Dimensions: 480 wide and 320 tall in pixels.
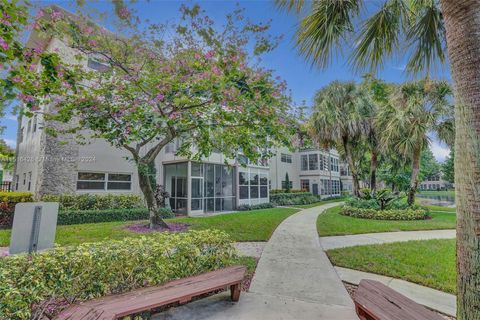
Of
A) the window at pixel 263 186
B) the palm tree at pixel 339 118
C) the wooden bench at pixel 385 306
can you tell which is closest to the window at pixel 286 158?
the window at pixel 263 186

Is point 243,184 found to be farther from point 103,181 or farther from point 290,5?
point 290,5

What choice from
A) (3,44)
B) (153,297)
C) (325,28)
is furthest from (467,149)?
(3,44)

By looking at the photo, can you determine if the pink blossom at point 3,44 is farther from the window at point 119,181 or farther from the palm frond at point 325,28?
the window at point 119,181

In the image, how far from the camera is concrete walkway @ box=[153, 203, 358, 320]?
3291 mm

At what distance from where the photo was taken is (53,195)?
11.7 meters

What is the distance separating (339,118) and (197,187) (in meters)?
9.84

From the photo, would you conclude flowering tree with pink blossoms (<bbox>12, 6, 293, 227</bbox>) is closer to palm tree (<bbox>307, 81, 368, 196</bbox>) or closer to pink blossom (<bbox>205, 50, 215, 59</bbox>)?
pink blossom (<bbox>205, 50, 215, 59</bbox>)

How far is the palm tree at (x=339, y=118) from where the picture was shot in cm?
1464

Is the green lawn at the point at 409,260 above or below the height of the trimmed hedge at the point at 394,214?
below

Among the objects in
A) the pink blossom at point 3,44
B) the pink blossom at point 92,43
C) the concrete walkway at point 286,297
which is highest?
the pink blossom at point 92,43

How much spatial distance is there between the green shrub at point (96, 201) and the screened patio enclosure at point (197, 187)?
8.02 ft

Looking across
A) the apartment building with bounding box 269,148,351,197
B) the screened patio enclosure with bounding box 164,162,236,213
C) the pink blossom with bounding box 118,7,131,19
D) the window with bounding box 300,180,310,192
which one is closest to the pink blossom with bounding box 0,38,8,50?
the pink blossom with bounding box 118,7,131,19

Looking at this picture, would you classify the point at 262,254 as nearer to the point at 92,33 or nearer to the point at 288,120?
the point at 288,120

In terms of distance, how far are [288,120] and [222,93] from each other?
9.35ft
